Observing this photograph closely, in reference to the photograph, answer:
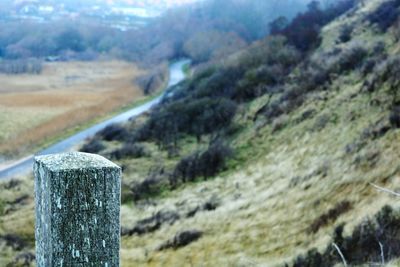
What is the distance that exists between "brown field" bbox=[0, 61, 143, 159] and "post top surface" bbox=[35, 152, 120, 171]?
3192 centimetres

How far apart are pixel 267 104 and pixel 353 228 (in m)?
18.0

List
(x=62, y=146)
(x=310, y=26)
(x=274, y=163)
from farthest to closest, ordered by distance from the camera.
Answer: (x=310, y=26) < (x=62, y=146) < (x=274, y=163)

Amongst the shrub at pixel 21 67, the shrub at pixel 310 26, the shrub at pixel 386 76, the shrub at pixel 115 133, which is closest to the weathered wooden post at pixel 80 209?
the shrub at pixel 386 76

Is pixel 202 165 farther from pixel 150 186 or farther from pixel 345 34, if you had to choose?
pixel 345 34

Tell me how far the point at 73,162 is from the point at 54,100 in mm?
45188

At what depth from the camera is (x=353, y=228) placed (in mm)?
10062

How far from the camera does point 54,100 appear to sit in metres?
46.7

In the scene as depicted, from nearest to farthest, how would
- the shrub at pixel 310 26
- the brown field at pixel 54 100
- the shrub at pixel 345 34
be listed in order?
the shrub at pixel 345 34, the shrub at pixel 310 26, the brown field at pixel 54 100

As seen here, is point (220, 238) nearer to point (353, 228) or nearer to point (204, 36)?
point (353, 228)

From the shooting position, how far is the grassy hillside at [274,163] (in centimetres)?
1181

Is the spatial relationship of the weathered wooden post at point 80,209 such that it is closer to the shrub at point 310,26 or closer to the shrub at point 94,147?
the shrub at point 94,147

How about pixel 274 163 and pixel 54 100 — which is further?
pixel 54 100

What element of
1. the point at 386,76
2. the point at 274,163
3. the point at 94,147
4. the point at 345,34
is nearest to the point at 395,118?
the point at 386,76

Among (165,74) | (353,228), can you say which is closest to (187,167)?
(353,228)
